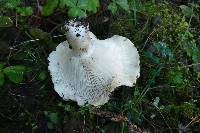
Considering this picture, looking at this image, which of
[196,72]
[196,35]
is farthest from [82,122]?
[196,35]

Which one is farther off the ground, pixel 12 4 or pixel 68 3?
pixel 68 3

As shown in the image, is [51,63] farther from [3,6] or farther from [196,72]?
[196,72]

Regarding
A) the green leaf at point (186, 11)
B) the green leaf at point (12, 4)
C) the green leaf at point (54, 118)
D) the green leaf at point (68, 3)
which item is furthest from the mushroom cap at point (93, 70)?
the green leaf at point (186, 11)

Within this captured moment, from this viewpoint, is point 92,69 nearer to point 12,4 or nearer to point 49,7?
point 49,7

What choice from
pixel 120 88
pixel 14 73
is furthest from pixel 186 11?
pixel 14 73

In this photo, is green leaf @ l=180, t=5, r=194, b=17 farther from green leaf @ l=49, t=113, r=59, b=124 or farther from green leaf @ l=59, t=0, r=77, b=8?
green leaf @ l=49, t=113, r=59, b=124

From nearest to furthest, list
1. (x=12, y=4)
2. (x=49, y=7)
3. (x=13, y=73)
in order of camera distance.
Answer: (x=13, y=73)
(x=49, y=7)
(x=12, y=4)

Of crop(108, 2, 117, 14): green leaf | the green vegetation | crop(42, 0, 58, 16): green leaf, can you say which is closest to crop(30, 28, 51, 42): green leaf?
the green vegetation

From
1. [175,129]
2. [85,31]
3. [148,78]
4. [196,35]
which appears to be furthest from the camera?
[196,35]
